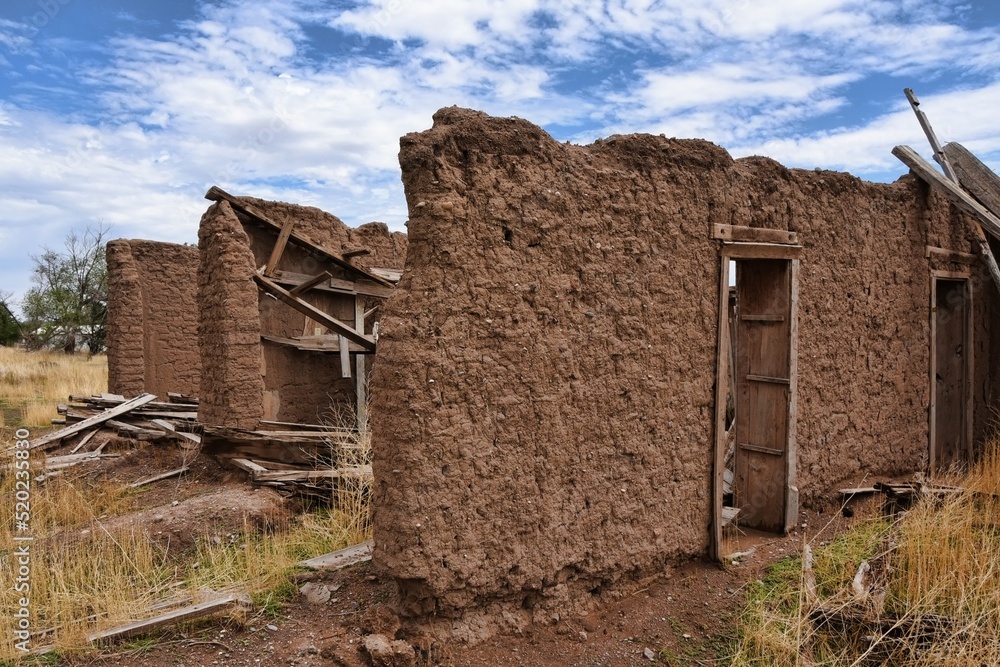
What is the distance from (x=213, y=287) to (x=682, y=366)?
4.62m

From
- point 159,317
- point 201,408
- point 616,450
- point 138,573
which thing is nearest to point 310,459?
point 201,408

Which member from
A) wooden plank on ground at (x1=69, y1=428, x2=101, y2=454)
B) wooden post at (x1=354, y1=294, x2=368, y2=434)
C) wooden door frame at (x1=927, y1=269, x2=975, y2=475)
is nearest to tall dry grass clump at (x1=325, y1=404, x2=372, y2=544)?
wooden post at (x1=354, y1=294, x2=368, y2=434)

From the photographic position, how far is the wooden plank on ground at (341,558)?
14.0 feet

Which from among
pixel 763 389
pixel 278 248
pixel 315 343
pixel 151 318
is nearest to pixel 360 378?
pixel 315 343

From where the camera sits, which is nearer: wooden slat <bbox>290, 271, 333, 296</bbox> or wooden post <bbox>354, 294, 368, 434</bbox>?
wooden slat <bbox>290, 271, 333, 296</bbox>

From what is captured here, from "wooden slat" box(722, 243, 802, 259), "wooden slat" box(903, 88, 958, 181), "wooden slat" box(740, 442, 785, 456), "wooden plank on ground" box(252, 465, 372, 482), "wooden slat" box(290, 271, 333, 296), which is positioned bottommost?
"wooden plank on ground" box(252, 465, 372, 482)

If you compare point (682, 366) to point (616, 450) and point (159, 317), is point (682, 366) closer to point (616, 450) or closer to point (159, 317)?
point (616, 450)

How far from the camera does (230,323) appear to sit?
22.3ft

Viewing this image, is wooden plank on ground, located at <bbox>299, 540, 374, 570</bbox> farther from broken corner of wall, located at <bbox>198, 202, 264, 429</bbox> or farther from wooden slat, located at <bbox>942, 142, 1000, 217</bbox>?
→ wooden slat, located at <bbox>942, 142, 1000, 217</bbox>

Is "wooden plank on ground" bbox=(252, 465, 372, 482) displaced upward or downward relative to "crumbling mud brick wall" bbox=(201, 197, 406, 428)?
downward

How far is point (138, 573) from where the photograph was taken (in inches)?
166

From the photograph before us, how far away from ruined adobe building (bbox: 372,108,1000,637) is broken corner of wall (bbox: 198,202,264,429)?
12.0 feet

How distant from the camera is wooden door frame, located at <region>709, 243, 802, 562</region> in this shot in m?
4.67

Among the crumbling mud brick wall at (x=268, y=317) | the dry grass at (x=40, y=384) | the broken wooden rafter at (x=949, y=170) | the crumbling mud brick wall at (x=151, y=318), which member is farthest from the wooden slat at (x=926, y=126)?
the dry grass at (x=40, y=384)
